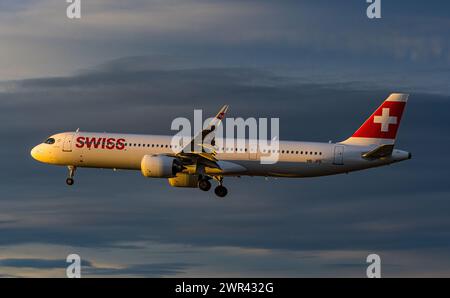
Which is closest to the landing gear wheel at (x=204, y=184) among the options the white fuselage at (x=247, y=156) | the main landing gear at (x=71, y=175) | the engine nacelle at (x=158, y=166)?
the white fuselage at (x=247, y=156)

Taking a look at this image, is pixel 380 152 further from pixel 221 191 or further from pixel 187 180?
pixel 187 180

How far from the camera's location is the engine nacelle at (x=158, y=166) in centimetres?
8925

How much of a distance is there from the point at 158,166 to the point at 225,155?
687 centimetres

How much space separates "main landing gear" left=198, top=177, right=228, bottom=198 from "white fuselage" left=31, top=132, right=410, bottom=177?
1.46 metres

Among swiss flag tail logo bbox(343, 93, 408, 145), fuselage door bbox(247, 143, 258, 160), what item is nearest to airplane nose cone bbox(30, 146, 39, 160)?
fuselage door bbox(247, 143, 258, 160)

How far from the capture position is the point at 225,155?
92.0 m

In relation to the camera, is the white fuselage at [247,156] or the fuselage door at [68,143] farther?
the fuselage door at [68,143]

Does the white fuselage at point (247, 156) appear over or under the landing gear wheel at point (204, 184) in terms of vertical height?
over

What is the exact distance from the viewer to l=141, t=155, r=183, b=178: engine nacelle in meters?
89.2

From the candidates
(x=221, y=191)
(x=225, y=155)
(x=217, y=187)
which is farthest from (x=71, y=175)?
(x=225, y=155)

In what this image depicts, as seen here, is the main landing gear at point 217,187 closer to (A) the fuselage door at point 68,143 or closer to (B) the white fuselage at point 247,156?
(B) the white fuselage at point 247,156

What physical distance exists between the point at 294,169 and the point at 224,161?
671 cm
